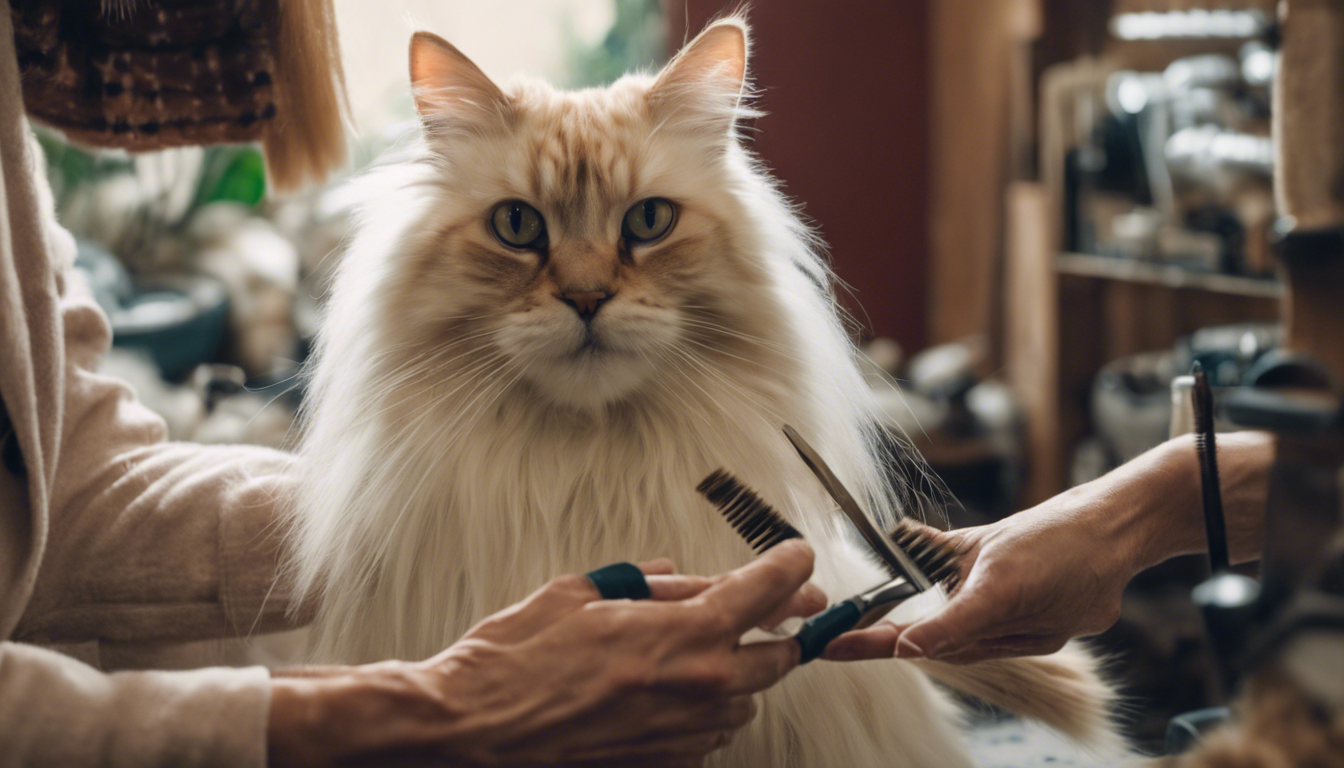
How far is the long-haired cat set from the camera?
0.88 meters

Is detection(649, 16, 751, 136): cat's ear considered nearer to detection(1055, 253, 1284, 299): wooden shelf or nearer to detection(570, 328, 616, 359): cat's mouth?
detection(570, 328, 616, 359): cat's mouth

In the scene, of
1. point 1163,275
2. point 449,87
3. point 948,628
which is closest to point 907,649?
point 948,628

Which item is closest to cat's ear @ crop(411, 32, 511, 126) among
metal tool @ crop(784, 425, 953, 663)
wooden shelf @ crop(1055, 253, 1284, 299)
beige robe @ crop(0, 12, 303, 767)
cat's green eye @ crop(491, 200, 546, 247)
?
cat's green eye @ crop(491, 200, 546, 247)

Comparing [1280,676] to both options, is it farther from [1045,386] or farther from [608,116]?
[1045,386]

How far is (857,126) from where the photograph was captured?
356 cm

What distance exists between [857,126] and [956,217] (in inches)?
19.9

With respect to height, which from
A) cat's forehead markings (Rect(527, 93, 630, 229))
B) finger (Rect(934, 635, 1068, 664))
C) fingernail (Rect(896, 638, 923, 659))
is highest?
cat's forehead markings (Rect(527, 93, 630, 229))

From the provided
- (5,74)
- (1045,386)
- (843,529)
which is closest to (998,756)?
(843,529)

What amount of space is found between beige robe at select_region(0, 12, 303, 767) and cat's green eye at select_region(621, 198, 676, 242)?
466 mm

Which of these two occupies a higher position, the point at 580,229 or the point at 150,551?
the point at 580,229

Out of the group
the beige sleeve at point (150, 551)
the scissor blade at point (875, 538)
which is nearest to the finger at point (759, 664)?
the scissor blade at point (875, 538)

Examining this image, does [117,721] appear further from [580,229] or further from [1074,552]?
[1074,552]

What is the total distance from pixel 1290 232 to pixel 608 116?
73 cm

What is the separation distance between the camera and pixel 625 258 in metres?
0.92
